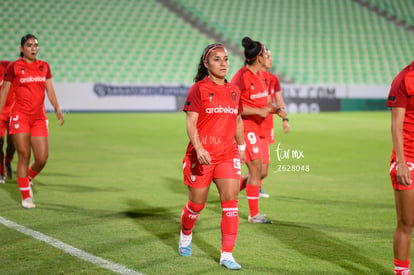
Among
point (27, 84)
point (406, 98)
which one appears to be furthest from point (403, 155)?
point (27, 84)

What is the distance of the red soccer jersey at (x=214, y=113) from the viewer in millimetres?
5273

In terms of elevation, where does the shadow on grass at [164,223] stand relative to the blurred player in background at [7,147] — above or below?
below

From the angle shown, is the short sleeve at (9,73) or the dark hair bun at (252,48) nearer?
the dark hair bun at (252,48)

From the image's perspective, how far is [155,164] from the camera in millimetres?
12758

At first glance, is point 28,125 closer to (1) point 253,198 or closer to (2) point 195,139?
Answer: (1) point 253,198

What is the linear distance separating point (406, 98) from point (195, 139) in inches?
70.1

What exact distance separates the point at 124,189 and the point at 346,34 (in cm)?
3445

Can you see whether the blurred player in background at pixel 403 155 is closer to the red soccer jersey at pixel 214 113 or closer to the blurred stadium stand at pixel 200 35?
the red soccer jersey at pixel 214 113

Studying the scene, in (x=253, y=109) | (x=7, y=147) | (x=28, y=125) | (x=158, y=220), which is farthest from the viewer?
(x=7, y=147)

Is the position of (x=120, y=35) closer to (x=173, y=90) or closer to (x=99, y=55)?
(x=99, y=55)

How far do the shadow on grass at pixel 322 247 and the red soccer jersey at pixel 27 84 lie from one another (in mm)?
3588

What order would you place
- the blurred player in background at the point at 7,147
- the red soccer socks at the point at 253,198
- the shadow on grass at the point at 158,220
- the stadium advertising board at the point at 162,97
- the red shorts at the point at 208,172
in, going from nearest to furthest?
the red shorts at the point at 208,172
the shadow on grass at the point at 158,220
the red soccer socks at the point at 253,198
the blurred player in background at the point at 7,147
the stadium advertising board at the point at 162,97

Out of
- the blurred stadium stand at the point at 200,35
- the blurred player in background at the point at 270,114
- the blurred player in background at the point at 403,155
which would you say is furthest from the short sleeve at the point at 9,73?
the blurred stadium stand at the point at 200,35

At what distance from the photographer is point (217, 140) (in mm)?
5324
